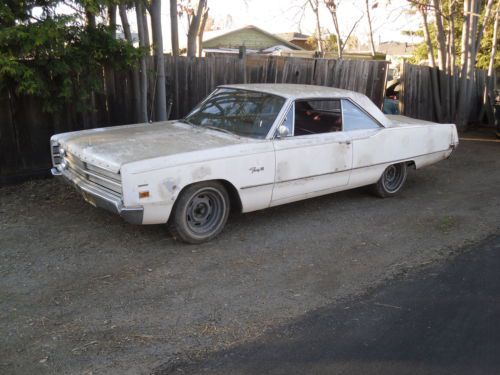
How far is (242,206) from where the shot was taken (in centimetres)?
531

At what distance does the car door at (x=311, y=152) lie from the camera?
5536 millimetres

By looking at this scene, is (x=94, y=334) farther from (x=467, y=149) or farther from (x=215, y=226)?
(x=467, y=149)

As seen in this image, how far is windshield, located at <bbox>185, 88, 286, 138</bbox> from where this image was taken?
18.4 ft

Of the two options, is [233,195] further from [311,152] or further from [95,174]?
[95,174]

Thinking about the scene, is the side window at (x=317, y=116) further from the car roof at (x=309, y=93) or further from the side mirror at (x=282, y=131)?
the side mirror at (x=282, y=131)

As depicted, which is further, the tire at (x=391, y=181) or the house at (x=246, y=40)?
the house at (x=246, y=40)

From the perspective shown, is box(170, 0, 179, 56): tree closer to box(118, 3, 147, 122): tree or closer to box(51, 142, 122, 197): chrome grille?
box(118, 3, 147, 122): tree

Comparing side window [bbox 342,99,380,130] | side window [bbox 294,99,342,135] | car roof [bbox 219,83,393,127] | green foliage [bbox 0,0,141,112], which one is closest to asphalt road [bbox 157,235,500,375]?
side window [bbox 294,99,342,135]

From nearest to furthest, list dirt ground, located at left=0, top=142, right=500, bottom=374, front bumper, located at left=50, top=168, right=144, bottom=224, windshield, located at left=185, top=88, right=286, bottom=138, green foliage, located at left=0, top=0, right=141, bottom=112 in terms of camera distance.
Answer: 1. dirt ground, located at left=0, top=142, right=500, bottom=374
2. front bumper, located at left=50, top=168, right=144, bottom=224
3. windshield, located at left=185, top=88, right=286, bottom=138
4. green foliage, located at left=0, top=0, right=141, bottom=112

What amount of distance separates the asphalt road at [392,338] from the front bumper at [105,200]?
1696 mm

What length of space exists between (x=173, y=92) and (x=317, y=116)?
10.8 ft

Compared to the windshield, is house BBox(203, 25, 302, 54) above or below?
above

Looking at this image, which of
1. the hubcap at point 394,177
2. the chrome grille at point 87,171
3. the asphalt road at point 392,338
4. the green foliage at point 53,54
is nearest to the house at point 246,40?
the green foliage at point 53,54

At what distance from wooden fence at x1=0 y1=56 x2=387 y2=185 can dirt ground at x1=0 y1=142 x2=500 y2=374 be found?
0.52 m
